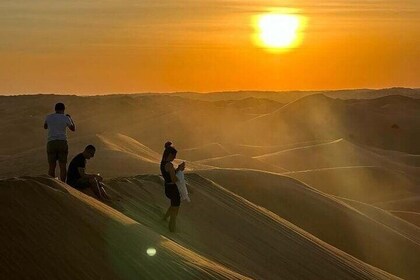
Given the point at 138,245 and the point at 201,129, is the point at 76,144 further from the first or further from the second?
the point at 201,129

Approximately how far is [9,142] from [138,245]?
210ft

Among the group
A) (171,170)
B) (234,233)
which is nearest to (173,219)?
(171,170)

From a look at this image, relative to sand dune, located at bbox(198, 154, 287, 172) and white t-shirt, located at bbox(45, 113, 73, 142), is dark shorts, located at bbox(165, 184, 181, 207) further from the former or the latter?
sand dune, located at bbox(198, 154, 287, 172)

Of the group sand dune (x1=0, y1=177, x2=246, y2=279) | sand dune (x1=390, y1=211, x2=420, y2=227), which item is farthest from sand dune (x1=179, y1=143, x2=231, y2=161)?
sand dune (x1=0, y1=177, x2=246, y2=279)

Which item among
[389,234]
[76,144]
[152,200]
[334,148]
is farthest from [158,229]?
[334,148]

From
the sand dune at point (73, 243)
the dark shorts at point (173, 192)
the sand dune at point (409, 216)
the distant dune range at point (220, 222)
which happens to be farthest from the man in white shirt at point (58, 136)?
the sand dune at point (409, 216)

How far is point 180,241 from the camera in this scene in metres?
14.6

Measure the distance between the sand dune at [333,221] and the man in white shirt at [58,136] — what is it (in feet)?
29.6

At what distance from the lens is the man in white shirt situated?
50.1ft

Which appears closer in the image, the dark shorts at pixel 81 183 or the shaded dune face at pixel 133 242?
the shaded dune face at pixel 133 242

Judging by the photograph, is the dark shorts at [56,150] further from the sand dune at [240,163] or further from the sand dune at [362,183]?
the sand dune at [240,163]

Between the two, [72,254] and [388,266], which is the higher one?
[72,254]

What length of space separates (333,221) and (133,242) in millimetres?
12921

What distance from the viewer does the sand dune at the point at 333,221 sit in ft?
72.7
